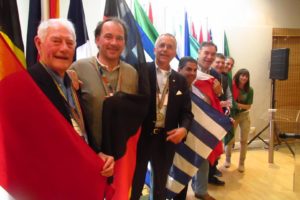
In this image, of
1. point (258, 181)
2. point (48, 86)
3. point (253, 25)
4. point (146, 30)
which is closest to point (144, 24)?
point (146, 30)

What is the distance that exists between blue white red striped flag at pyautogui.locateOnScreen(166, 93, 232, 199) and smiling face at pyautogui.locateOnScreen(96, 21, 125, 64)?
1.05 meters

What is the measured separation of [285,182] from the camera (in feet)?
11.6

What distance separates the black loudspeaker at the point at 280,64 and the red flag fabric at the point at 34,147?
411 centimetres

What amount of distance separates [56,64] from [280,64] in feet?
13.8

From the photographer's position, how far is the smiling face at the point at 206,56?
2.65 metres

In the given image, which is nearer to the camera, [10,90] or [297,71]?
[10,90]

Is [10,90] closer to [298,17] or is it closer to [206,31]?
[206,31]

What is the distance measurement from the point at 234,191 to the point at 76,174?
8.23 ft

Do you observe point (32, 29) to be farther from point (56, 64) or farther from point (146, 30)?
point (146, 30)

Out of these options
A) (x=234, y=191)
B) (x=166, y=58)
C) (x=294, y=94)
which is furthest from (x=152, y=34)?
(x=294, y=94)

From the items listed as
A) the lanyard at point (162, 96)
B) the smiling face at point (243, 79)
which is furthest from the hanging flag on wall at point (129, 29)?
the smiling face at point (243, 79)

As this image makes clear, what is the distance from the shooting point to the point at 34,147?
1076 mm

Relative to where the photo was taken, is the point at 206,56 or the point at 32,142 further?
the point at 206,56

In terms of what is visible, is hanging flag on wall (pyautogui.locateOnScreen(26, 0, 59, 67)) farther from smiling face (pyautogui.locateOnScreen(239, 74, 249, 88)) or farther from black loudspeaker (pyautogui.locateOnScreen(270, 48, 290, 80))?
black loudspeaker (pyautogui.locateOnScreen(270, 48, 290, 80))
